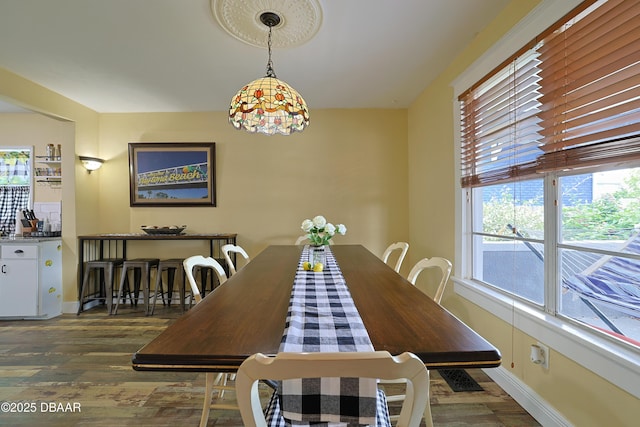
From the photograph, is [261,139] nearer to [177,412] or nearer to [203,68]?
[203,68]

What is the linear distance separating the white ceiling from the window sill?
6.34 ft

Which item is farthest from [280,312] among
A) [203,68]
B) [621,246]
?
[203,68]

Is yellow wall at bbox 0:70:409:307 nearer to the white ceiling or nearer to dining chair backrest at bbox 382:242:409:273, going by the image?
the white ceiling

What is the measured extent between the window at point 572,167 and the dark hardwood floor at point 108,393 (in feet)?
2.46

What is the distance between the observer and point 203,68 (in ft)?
8.76

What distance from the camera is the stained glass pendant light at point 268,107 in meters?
1.61

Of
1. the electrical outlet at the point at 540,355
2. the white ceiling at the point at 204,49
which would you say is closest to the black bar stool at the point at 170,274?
the white ceiling at the point at 204,49

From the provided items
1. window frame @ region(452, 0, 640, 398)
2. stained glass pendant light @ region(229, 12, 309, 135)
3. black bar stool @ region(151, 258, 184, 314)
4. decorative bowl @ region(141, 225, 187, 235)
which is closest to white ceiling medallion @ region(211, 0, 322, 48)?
stained glass pendant light @ region(229, 12, 309, 135)

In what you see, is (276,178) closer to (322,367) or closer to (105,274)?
(105,274)

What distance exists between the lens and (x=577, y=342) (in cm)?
136

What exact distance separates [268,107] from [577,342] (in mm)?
1931

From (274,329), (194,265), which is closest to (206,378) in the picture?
(194,265)

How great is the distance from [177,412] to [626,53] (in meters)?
2.87

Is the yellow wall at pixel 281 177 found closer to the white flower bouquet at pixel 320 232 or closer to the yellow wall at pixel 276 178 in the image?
the yellow wall at pixel 276 178
